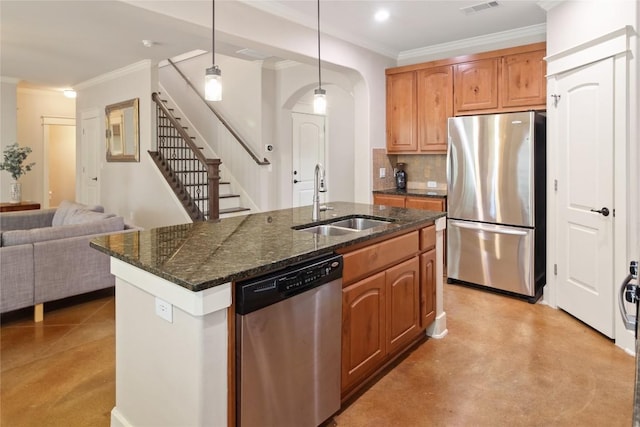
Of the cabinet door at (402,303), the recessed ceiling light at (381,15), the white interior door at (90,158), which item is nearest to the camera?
the cabinet door at (402,303)

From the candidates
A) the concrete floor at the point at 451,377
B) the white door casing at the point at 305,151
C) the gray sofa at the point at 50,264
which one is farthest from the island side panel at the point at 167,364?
the white door casing at the point at 305,151

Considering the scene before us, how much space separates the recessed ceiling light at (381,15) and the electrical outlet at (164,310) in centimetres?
335

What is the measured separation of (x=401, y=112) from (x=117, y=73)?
4.45 meters

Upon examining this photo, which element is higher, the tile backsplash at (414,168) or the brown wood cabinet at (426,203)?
the tile backsplash at (414,168)

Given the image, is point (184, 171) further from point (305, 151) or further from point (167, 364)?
point (167, 364)

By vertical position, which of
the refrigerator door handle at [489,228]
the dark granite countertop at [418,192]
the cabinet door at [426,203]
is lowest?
the refrigerator door handle at [489,228]

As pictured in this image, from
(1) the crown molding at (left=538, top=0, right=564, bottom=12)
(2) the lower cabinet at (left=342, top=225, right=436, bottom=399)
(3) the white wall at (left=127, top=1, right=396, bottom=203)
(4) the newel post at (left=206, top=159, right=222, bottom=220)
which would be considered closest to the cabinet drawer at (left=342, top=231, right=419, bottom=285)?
(2) the lower cabinet at (left=342, top=225, right=436, bottom=399)

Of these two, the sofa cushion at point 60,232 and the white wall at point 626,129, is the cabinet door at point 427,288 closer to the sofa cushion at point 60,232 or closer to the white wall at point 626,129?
the white wall at point 626,129

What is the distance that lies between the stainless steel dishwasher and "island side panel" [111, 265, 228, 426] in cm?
10

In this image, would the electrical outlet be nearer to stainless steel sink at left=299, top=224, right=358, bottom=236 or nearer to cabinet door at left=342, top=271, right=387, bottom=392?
cabinet door at left=342, top=271, right=387, bottom=392

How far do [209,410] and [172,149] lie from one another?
5.48 metres

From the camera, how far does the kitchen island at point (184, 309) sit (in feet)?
5.00

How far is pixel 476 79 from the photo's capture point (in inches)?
175

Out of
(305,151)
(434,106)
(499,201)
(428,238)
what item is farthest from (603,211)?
(305,151)
